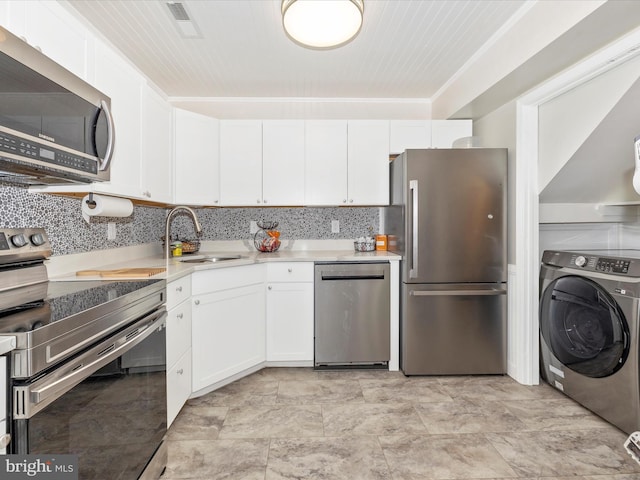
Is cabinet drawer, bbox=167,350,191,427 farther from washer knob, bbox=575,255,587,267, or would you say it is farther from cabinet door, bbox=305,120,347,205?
washer knob, bbox=575,255,587,267

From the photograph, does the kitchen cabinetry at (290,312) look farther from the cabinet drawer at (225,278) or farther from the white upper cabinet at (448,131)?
the white upper cabinet at (448,131)

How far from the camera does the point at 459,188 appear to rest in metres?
2.83

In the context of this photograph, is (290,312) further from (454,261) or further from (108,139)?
(108,139)

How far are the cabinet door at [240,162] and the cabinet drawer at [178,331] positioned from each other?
4.01 ft

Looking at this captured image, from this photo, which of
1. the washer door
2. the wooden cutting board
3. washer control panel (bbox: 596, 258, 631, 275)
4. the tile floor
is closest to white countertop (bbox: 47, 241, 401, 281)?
the wooden cutting board

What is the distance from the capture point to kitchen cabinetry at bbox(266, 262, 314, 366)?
2988mm

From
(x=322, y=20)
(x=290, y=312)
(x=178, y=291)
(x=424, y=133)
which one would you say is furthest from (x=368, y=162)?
(x=178, y=291)

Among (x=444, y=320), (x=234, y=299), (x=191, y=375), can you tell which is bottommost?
(x=191, y=375)

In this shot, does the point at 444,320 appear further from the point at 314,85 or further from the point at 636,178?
the point at 314,85

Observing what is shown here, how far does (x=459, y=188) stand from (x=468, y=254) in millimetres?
507

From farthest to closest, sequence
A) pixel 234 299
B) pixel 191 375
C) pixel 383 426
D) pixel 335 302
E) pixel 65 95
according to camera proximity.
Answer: pixel 335 302 → pixel 234 299 → pixel 191 375 → pixel 383 426 → pixel 65 95

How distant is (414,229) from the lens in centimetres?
283

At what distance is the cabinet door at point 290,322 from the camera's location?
299cm

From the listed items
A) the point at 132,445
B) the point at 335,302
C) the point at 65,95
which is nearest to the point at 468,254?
the point at 335,302
